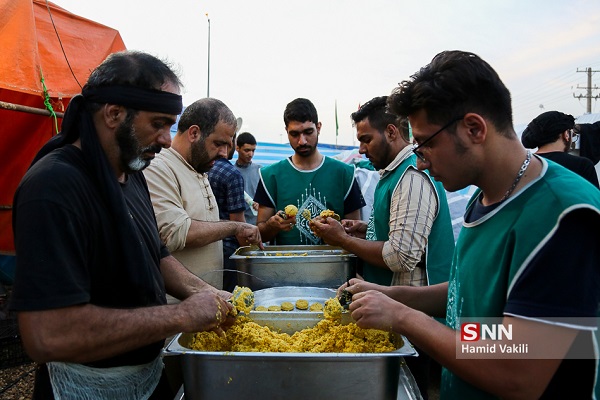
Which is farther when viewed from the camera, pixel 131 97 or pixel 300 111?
pixel 300 111

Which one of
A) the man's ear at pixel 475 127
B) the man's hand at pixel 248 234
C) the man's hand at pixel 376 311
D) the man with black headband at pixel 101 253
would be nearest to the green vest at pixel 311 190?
the man's hand at pixel 248 234

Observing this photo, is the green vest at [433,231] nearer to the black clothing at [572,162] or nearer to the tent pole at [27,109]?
the black clothing at [572,162]

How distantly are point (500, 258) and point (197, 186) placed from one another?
85.4 inches

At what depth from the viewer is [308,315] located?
1843mm

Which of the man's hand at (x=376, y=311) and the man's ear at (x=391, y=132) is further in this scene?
the man's ear at (x=391, y=132)

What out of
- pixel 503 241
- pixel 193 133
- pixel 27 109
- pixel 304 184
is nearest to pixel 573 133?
pixel 304 184

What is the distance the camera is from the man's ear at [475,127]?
4.29ft

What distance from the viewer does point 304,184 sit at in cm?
366

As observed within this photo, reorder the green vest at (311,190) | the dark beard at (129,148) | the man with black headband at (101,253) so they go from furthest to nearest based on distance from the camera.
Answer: the green vest at (311,190), the dark beard at (129,148), the man with black headband at (101,253)

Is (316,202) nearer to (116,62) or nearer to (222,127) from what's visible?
(222,127)

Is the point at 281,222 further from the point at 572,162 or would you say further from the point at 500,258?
the point at 572,162

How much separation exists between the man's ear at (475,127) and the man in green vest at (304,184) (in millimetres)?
2307

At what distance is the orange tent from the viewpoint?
423cm

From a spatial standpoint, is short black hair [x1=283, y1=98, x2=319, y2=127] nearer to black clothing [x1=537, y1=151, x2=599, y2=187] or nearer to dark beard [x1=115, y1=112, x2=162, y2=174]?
dark beard [x1=115, y1=112, x2=162, y2=174]
